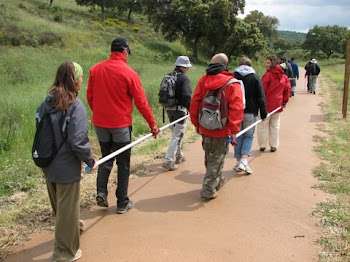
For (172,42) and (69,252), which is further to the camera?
(172,42)

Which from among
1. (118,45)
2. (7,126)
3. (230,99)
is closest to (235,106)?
(230,99)

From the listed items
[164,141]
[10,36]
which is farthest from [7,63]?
[164,141]

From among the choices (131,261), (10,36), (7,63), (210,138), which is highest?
(10,36)

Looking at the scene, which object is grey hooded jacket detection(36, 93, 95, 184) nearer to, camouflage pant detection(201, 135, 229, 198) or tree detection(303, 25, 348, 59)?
camouflage pant detection(201, 135, 229, 198)

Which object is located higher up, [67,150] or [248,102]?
[248,102]

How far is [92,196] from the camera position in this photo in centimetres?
473

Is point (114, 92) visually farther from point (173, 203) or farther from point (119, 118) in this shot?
point (173, 203)

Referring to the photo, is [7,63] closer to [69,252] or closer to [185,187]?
[185,187]

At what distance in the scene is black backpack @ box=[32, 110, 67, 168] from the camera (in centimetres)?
294

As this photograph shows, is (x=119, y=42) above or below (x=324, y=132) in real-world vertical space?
above

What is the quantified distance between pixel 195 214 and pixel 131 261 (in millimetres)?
1228

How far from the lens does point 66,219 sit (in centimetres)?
310

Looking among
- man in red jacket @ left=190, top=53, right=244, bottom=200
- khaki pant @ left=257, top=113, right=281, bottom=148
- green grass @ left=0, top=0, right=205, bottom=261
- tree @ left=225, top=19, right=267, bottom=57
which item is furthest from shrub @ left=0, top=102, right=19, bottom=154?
tree @ left=225, top=19, right=267, bottom=57

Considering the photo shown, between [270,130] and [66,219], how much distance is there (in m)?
5.02
